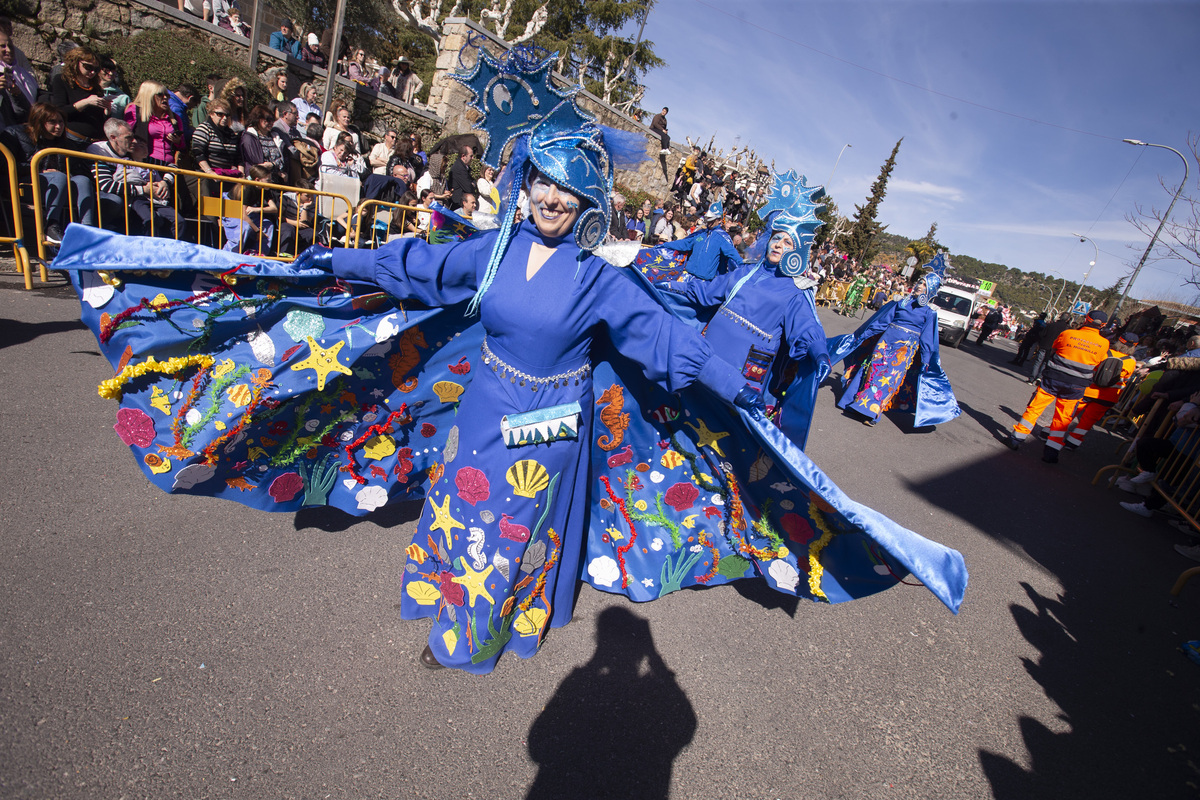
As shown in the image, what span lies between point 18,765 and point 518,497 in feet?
5.32

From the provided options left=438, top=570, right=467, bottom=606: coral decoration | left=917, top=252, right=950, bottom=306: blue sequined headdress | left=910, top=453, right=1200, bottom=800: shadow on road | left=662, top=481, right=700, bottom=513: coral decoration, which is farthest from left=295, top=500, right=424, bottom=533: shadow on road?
left=917, top=252, right=950, bottom=306: blue sequined headdress

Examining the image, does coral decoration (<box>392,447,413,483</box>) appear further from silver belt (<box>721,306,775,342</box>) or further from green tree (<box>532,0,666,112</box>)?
green tree (<box>532,0,666,112</box>)

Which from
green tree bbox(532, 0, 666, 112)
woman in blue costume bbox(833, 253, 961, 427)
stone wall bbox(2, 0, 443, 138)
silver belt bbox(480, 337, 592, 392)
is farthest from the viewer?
green tree bbox(532, 0, 666, 112)

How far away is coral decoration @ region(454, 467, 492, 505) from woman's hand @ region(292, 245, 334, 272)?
101 centimetres

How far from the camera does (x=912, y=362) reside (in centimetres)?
706

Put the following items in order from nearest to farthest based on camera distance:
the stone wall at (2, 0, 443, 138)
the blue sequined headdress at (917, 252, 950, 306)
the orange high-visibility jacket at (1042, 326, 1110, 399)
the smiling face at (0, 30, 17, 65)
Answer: the smiling face at (0, 30, 17, 65), the orange high-visibility jacket at (1042, 326, 1110, 399), the blue sequined headdress at (917, 252, 950, 306), the stone wall at (2, 0, 443, 138)

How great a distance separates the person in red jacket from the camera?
21.2ft

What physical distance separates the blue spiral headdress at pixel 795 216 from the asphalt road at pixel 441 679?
2217mm

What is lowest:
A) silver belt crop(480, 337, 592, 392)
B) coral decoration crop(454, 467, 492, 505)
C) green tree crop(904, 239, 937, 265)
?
coral decoration crop(454, 467, 492, 505)

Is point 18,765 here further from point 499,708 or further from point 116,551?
point 499,708

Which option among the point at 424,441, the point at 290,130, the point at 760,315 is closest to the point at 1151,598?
the point at 760,315

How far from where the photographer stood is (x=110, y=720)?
180cm

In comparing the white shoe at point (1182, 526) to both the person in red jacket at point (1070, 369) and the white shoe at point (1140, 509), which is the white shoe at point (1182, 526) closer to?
the white shoe at point (1140, 509)

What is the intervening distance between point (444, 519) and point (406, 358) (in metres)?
0.79
